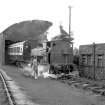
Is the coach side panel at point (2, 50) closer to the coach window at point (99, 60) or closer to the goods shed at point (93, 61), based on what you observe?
the goods shed at point (93, 61)

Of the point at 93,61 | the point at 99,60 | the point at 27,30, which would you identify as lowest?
the point at 93,61

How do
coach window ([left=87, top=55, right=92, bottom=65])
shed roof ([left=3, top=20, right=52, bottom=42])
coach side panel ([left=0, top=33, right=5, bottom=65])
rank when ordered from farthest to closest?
1. shed roof ([left=3, top=20, right=52, bottom=42])
2. coach side panel ([left=0, top=33, right=5, bottom=65])
3. coach window ([left=87, top=55, right=92, bottom=65])

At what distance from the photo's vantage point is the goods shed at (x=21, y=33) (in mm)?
42969

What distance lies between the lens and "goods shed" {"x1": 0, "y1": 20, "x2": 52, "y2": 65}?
141 feet

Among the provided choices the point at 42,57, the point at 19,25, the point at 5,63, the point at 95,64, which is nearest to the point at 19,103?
A: the point at 95,64

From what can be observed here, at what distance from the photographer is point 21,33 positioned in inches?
2040

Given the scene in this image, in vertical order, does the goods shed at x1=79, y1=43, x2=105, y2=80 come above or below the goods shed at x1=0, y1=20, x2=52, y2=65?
below

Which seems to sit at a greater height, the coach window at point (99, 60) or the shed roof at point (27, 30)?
the shed roof at point (27, 30)

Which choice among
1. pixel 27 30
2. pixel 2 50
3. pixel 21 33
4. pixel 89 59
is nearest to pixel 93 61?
pixel 89 59

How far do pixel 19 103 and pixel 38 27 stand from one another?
46.9 meters

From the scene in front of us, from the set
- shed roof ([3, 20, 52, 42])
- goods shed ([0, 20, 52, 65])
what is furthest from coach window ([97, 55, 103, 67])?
shed roof ([3, 20, 52, 42])

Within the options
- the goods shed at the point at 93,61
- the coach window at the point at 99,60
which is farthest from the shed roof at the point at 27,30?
the coach window at the point at 99,60

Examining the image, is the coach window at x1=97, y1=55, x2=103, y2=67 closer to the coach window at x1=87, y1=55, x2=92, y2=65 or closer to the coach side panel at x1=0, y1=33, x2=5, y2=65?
the coach window at x1=87, y1=55, x2=92, y2=65

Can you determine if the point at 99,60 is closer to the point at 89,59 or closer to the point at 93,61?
the point at 93,61
